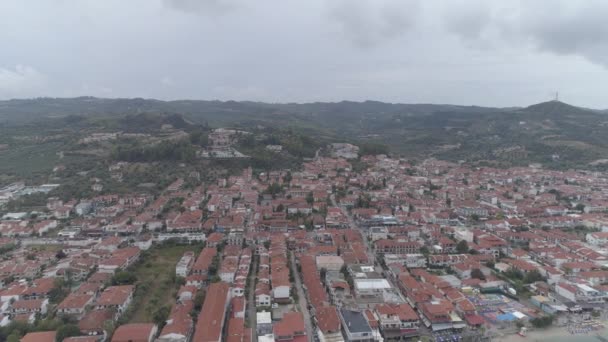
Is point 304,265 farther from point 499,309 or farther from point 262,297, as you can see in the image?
point 499,309

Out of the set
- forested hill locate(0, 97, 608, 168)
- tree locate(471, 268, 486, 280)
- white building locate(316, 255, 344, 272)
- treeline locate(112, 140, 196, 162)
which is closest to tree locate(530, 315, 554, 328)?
tree locate(471, 268, 486, 280)

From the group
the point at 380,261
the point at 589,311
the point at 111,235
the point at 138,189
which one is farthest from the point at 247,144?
the point at 589,311

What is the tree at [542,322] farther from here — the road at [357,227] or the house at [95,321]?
the house at [95,321]

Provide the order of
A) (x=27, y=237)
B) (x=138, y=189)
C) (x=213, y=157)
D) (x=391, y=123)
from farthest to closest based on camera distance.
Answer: (x=391, y=123), (x=213, y=157), (x=138, y=189), (x=27, y=237)

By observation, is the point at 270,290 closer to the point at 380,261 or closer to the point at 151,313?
the point at 151,313

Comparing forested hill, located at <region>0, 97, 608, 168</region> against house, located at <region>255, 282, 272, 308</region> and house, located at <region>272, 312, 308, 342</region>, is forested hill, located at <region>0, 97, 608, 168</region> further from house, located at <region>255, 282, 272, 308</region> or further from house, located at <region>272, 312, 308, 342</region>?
house, located at <region>272, 312, 308, 342</region>

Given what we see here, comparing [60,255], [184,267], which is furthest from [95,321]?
[60,255]

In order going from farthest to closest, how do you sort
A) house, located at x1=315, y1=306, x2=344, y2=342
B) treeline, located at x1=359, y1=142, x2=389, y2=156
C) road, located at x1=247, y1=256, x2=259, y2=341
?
treeline, located at x1=359, y1=142, x2=389, y2=156 < road, located at x1=247, y1=256, x2=259, y2=341 < house, located at x1=315, y1=306, x2=344, y2=342
